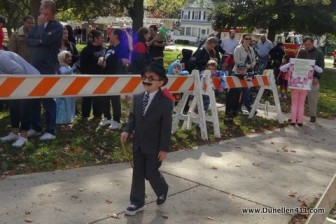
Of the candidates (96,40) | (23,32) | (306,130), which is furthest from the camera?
(306,130)

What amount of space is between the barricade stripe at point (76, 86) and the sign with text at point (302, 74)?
5343 millimetres

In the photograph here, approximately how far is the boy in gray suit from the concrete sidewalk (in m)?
0.32

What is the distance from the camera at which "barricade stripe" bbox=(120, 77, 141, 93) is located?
24.0 feet

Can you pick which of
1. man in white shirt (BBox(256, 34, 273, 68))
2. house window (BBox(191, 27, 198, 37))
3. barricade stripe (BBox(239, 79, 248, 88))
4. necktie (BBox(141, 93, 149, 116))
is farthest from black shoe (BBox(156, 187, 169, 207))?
house window (BBox(191, 27, 198, 37))

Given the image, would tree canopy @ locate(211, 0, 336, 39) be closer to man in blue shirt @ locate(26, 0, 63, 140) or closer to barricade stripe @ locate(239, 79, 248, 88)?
barricade stripe @ locate(239, 79, 248, 88)

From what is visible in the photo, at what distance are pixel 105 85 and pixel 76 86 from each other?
20.6 inches

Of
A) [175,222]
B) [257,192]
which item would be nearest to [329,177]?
[257,192]

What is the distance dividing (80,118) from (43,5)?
8.91 feet

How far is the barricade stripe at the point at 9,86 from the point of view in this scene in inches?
235

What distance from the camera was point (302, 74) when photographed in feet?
34.1

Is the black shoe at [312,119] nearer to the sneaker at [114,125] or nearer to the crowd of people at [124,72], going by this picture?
the crowd of people at [124,72]

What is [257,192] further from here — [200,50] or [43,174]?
[200,50]

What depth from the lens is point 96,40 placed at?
8.88 metres

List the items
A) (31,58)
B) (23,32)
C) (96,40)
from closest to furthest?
(31,58) → (96,40) → (23,32)
